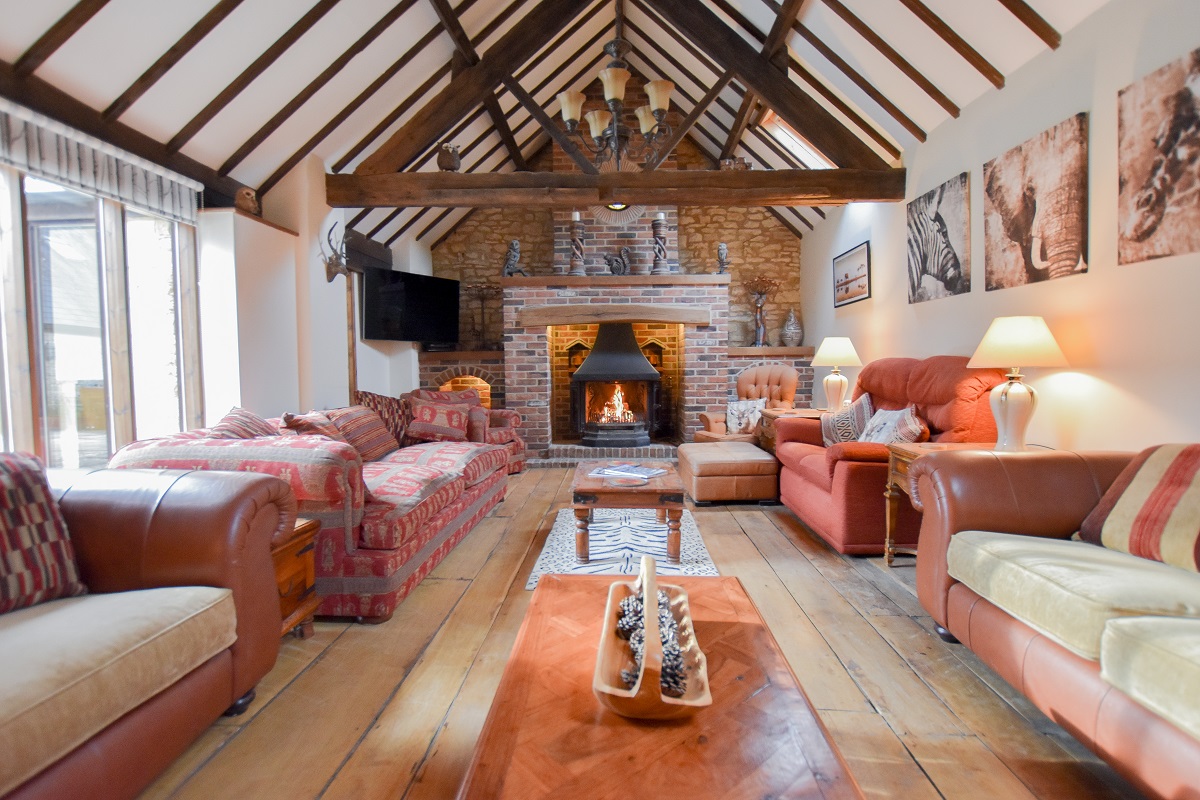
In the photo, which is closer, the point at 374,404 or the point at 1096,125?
the point at 1096,125

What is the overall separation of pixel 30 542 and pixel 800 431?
3786mm

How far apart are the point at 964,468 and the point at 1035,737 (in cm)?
80

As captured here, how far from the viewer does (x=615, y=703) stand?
109 centimetres

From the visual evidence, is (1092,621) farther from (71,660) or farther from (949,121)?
(949,121)

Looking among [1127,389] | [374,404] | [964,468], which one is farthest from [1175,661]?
[374,404]

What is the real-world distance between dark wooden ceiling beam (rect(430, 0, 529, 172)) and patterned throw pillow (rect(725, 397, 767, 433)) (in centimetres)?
Result: 328

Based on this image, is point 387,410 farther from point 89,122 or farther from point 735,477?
point 735,477

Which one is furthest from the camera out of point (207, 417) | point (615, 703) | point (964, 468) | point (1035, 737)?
point (207, 417)

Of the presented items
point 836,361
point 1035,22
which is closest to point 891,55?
point 1035,22

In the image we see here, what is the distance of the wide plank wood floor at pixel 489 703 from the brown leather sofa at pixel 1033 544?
126 mm

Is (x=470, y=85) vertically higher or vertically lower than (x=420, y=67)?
lower

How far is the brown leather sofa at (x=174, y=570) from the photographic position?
1.31 metres

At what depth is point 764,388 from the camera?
5750mm

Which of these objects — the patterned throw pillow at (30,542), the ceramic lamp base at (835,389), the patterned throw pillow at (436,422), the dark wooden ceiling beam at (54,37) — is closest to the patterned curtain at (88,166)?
the dark wooden ceiling beam at (54,37)
